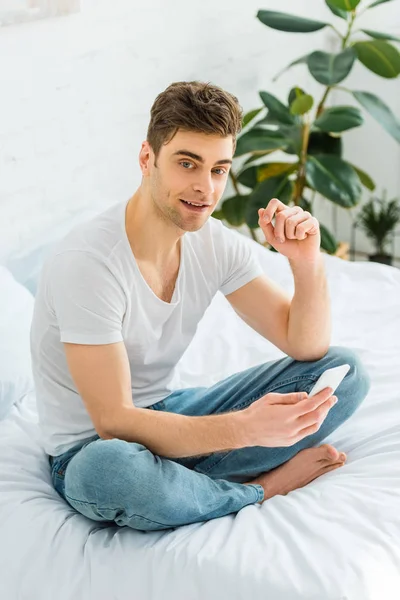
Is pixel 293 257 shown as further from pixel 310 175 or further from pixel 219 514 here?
pixel 310 175

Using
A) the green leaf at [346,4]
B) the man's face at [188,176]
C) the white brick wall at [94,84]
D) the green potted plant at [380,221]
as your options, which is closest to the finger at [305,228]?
the man's face at [188,176]

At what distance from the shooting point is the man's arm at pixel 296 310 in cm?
177

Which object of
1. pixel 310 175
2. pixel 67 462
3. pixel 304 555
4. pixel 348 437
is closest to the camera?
pixel 304 555

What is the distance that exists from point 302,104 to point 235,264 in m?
1.23

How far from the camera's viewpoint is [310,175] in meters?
2.90

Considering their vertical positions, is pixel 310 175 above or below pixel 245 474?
above

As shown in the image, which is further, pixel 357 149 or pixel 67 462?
pixel 357 149

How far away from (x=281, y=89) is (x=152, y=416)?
226 centimetres

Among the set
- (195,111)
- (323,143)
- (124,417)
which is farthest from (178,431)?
(323,143)

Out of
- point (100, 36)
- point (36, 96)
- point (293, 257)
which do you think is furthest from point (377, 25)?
point (293, 257)

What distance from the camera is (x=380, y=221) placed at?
3568mm

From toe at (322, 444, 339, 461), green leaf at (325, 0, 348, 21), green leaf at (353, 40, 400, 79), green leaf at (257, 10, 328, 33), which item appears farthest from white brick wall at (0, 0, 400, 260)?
toe at (322, 444, 339, 461)

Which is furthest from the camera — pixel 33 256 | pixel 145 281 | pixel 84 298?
pixel 33 256

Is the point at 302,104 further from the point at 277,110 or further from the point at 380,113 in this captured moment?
the point at 380,113
